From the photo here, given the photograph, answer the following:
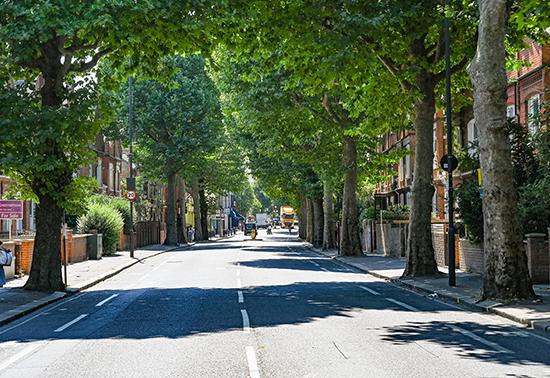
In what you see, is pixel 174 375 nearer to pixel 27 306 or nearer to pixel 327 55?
pixel 27 306

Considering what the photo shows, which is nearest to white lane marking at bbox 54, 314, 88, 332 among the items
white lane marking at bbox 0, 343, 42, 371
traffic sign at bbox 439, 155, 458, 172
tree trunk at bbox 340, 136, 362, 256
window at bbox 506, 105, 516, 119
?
white lane marking at bbox 0, 343, 42, 371

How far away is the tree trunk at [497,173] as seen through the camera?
14188 millimetres

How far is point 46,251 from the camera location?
731 inches

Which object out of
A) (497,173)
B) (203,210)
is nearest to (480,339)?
(497,173)

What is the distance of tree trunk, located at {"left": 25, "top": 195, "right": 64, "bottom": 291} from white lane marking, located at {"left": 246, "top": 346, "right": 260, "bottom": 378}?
10.6 m

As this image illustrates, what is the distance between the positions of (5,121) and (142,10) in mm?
4165

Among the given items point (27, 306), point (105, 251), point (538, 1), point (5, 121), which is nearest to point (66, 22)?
point (5, 121)

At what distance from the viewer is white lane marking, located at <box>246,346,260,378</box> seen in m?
7.78

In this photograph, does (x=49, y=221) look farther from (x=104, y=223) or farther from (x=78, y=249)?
(x=104, y=223)

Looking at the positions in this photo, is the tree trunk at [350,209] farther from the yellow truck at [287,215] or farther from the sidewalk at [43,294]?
the yellow truck at [287,215]

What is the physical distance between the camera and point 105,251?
38250mm

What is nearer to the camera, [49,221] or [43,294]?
[43,294]

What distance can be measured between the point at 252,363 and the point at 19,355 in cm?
345

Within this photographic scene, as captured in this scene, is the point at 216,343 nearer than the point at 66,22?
Yes
